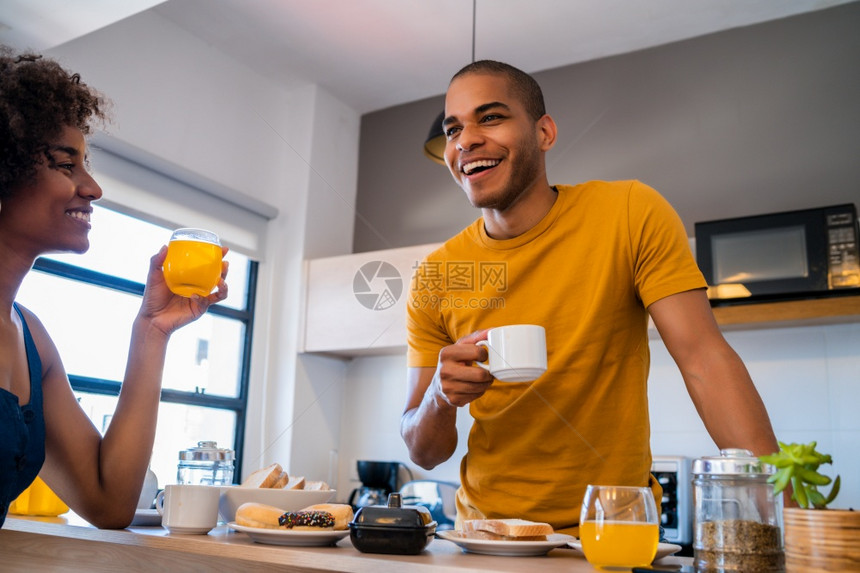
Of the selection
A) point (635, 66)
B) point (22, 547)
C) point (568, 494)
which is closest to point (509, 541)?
point (568, 494)

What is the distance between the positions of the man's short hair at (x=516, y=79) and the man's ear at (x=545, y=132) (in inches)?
0.5

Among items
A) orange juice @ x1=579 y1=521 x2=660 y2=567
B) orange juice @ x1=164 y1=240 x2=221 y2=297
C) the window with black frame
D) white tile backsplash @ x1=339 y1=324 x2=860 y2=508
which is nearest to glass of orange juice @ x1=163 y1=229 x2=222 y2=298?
orange juice @ x1=164 y1=240 x2=221 y2=297

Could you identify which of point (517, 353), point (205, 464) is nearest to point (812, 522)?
point (517, 353)

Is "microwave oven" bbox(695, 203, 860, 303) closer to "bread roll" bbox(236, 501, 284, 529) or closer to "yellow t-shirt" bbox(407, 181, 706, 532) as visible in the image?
"yellow t-shirt" bbox(407, 181, 706, 532)

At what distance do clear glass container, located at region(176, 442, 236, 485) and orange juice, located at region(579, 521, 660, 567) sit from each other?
2.05 ft

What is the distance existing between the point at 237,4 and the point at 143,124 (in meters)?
0.59

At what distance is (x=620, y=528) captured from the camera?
2.45ft

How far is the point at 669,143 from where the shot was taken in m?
3.09

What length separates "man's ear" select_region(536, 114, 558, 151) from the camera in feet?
5.22

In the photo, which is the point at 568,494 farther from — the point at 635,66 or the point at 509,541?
the point at 635,66

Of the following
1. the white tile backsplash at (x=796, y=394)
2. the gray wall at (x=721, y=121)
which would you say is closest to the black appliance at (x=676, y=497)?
the white tile backsplash at (x=796, y=394)

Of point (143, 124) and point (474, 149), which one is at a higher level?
point (143, 124)

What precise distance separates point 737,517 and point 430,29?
2.71 metres

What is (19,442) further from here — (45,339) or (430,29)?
(430,29)
